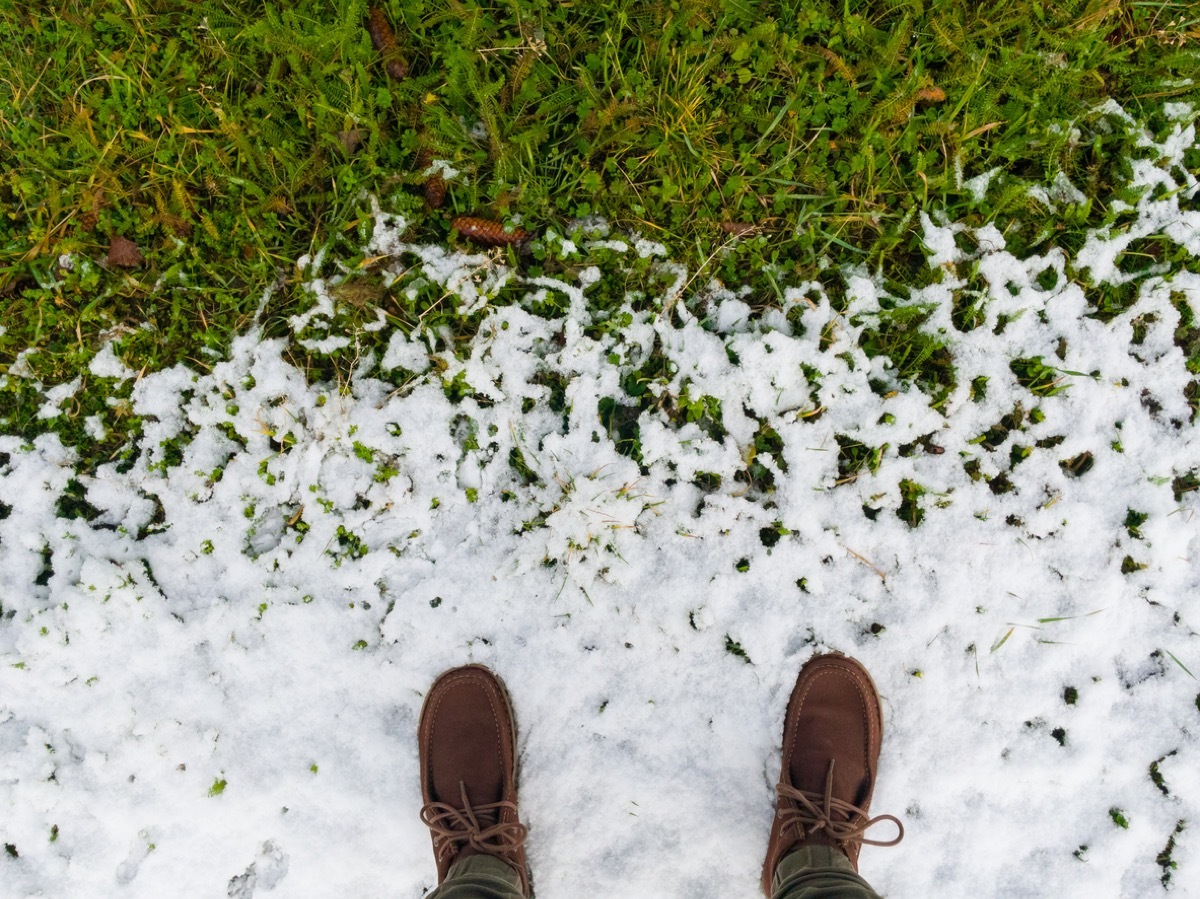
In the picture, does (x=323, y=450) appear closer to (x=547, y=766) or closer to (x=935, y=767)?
(x=547, y=766)

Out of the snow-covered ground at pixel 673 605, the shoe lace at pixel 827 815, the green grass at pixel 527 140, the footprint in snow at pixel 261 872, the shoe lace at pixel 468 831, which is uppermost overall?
the green grass at pixel 527 140

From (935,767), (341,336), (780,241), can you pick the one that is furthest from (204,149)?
(935,767)

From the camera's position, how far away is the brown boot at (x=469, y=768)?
2.12m

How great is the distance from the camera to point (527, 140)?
2121 mm

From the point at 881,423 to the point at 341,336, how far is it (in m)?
1.71

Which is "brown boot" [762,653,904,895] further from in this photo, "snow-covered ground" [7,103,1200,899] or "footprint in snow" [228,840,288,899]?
"footprint in snow" [228,840,288,899]

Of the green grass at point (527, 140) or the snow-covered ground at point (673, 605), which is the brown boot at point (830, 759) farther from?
the green grass at point (527, 140)

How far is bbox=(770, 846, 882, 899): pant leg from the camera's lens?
1.90 m

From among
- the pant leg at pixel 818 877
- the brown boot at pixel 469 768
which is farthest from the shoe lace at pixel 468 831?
the pant leg at pixel 818 877

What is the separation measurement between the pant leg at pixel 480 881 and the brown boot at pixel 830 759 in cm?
77

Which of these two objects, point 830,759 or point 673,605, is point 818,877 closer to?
point 830,759

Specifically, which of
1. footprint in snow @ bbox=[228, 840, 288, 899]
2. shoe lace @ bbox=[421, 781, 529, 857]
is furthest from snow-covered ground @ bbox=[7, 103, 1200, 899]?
shoe lace @ bbox=[421, 781, 529, 857]

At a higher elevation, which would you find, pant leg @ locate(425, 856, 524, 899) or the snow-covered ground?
the snow-covered ground

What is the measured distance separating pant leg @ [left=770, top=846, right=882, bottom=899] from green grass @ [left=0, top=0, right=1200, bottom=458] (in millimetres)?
1359
